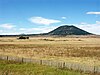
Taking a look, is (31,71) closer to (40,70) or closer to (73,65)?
(40,70)

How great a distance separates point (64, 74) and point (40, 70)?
11.8 ft

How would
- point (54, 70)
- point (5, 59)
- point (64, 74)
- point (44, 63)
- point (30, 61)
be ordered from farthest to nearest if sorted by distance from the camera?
point (5, 59), point (30, 61), point (44, 63), point (54, 70), point (64, 74)

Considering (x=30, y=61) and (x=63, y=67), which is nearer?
(x=63, y=67)

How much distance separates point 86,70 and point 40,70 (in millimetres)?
4746

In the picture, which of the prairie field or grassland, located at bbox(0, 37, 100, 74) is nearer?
grassland, located at bbox(0, 37, 100, 74)

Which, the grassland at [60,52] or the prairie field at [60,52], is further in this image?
the prairie field at [60,52]

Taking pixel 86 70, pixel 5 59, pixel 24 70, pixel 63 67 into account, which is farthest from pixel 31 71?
pixel 5 59

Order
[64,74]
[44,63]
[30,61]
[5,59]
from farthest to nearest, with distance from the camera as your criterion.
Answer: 1. [5,59]
2. [30,61]
3. [44,63]
4. [64,74]

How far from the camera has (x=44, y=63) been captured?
3247 centimetres

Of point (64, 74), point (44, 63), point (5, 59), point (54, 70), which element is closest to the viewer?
point (64, 74)

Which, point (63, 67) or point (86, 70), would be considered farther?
point (63, 67)

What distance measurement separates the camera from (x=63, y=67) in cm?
2925

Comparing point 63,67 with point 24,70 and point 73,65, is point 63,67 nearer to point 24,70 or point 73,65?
point 73,65

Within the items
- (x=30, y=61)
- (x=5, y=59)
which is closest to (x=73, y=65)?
(x=30, y=61)
